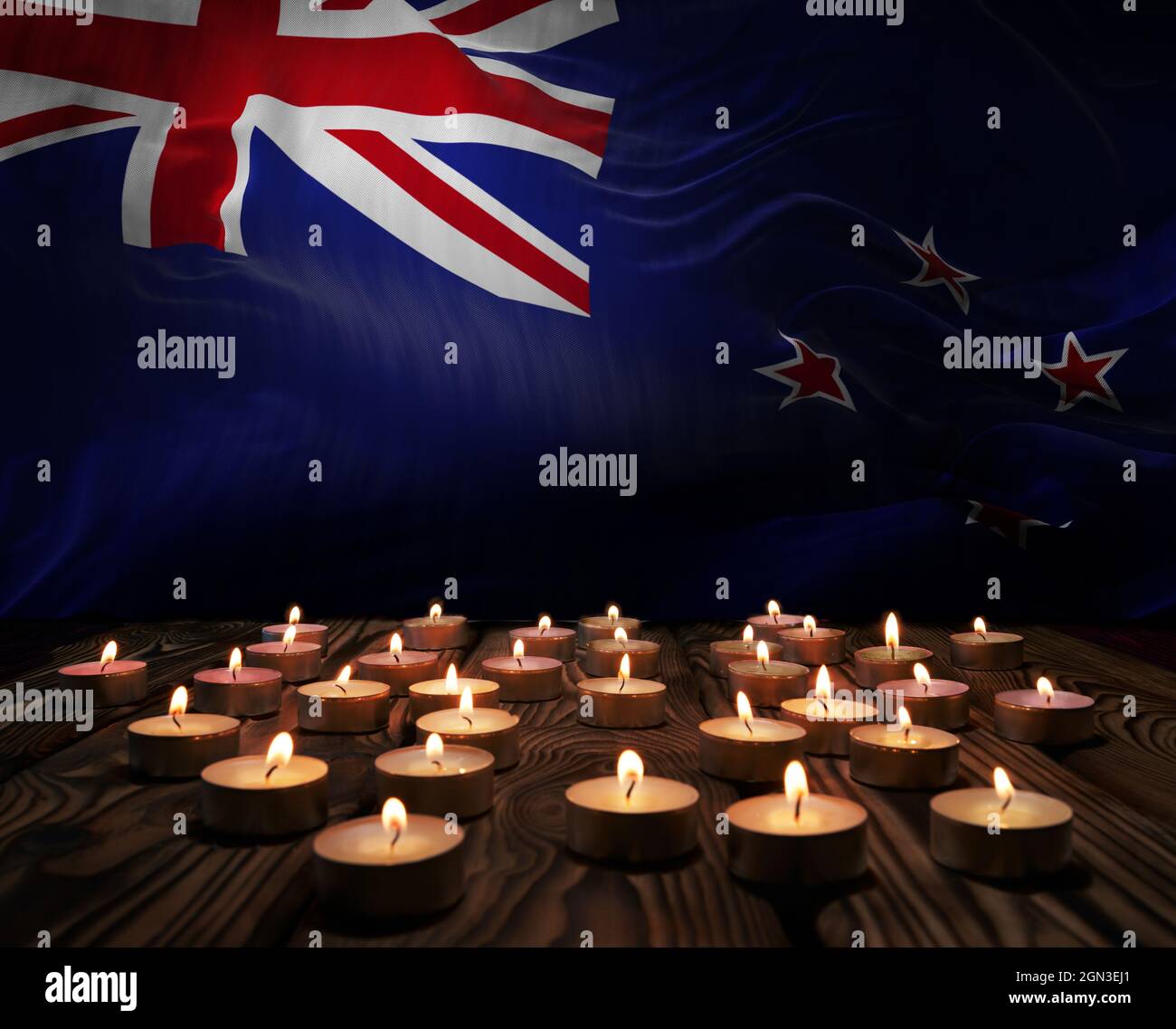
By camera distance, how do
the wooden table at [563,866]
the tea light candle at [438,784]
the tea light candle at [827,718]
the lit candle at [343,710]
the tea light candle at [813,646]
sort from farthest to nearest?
the tea light candle at [813,646] < the lit candle at [343,710] < the tea light candle at [827,718] < the tea light candle at [438,784] < the wooden table at [563,866]

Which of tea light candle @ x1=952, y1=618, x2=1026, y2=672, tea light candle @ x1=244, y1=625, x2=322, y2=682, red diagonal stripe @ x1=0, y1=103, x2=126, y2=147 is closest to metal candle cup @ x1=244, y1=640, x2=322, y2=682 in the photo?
tea light candle @ x1=244, y1=625, x2=322, y2=682

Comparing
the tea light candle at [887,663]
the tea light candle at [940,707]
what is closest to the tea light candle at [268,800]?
the tea light candle at [940,707]

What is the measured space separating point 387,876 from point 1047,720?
0.92 meters

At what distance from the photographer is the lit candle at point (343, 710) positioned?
1389mm

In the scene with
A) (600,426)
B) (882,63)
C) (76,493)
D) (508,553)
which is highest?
(882,63)

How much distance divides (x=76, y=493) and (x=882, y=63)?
221 centimetres

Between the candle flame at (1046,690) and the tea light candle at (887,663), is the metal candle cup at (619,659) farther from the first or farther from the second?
the candle flame at (1046,690)

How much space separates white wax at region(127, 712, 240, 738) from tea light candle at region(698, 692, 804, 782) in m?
0.57

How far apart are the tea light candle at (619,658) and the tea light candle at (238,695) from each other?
1.71 feet

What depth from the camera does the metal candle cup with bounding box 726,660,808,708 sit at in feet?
4.95
